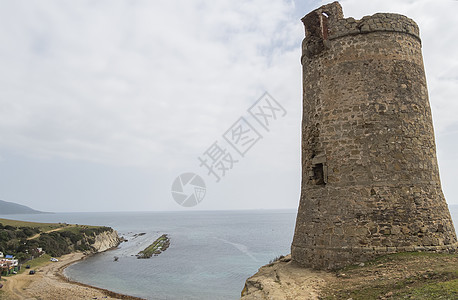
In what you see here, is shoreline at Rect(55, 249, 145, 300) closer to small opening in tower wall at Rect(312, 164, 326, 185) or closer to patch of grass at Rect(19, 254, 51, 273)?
patch of grass at Rect(19, 254, 51, 273)

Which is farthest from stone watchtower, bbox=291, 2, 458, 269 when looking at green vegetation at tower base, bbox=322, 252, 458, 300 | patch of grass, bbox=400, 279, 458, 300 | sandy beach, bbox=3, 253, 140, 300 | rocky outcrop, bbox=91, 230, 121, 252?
rocky outcrop, bbox=91, 230, 121, 252

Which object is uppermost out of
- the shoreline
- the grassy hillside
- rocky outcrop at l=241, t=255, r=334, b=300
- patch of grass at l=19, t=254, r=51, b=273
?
rocky outcrop at l=241, t=255, r=334, b=300

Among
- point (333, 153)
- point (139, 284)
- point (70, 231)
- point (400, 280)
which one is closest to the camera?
point (400, 280)

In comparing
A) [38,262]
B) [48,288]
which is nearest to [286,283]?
[48,288]

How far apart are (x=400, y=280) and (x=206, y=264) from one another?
44.4 meters

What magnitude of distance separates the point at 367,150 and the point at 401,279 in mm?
3484

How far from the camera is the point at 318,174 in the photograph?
9.59 m

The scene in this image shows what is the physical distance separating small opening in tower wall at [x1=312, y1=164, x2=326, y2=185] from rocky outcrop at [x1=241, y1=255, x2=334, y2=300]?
2.44 m

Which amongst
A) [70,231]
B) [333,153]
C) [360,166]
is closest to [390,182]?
[360,166]

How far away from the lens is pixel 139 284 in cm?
3641

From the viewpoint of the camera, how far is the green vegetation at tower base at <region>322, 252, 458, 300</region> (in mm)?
5390

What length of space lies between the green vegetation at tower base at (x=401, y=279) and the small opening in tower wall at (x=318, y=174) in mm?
2507

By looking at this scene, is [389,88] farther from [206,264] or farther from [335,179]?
[206,264]

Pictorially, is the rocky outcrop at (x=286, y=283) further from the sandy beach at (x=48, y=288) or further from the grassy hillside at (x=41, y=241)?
the grassy hillside at (x=41, y=241)
